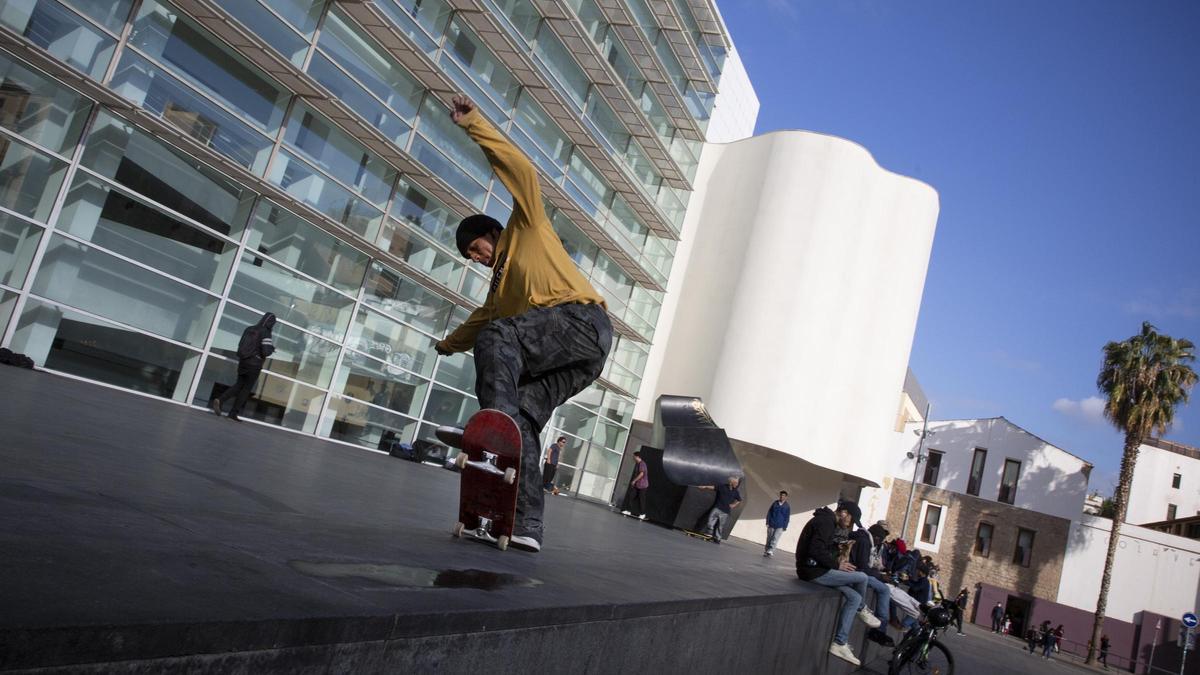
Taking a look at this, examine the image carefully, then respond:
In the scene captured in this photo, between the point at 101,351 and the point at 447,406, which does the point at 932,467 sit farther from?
the point at 101,351

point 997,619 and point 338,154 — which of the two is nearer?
point 338,154

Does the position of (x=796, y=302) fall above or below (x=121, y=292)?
above

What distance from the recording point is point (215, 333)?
15289 millimetres

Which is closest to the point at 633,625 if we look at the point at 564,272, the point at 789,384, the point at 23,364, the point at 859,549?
the point at 564,272

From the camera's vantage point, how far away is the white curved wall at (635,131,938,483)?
1270 inches

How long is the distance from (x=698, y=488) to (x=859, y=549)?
30.0 ft

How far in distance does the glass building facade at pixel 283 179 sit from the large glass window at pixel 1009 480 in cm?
3112

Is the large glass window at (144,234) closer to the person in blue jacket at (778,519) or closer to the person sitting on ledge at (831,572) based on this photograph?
the person sitting on ledge at (831,572)

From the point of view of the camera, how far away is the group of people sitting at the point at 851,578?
820cm

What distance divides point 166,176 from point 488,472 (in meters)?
13.3

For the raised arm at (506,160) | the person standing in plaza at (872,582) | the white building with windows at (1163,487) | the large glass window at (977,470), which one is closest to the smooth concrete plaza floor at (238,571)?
the raised arm at (506,160)

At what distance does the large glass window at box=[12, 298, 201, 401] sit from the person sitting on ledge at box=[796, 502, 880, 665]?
11.3m

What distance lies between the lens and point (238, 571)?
188cm

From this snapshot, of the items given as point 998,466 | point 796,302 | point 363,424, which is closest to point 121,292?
point 363,424
